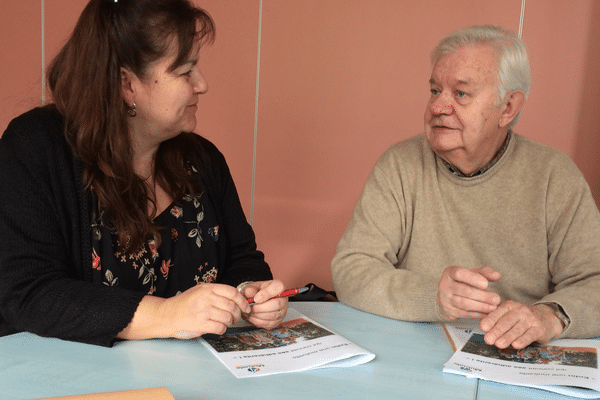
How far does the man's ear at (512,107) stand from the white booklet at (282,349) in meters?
0.92

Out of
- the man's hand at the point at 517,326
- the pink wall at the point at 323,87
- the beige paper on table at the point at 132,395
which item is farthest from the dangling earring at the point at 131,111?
the pink wall at the point at 323,87

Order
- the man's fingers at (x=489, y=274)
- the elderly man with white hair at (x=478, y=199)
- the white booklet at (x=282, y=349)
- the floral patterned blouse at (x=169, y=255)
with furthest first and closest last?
the elderly man with white hair at (x=478, y=199), the floral patterned blouse at (x=169, y=255), the man's fingers at (x=489, y=274), the white booklet at (x=282, y=349)

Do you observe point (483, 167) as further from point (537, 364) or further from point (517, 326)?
point (537, 364)

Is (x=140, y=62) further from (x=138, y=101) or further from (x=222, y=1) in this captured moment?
(x=222, y=1)

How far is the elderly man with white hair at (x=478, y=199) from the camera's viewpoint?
1680 mm

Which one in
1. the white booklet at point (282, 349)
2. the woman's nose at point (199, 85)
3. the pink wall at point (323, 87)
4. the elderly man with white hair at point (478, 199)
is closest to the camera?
the white booklet at point (282, 349)

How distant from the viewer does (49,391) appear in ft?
3.13

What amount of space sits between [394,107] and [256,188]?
878 mm

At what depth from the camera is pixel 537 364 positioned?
3.85 feet

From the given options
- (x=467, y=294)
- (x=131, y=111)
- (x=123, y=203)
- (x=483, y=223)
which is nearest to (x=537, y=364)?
(x=467, y=294)

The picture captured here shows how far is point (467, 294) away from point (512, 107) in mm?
742

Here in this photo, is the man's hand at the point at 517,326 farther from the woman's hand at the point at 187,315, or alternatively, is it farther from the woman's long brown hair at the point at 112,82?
the woman's long brown hair at the point at 112,82

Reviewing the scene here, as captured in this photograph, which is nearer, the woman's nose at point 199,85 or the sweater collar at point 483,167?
the woman's nose at point 199,85

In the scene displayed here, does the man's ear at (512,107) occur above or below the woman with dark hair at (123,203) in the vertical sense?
above
